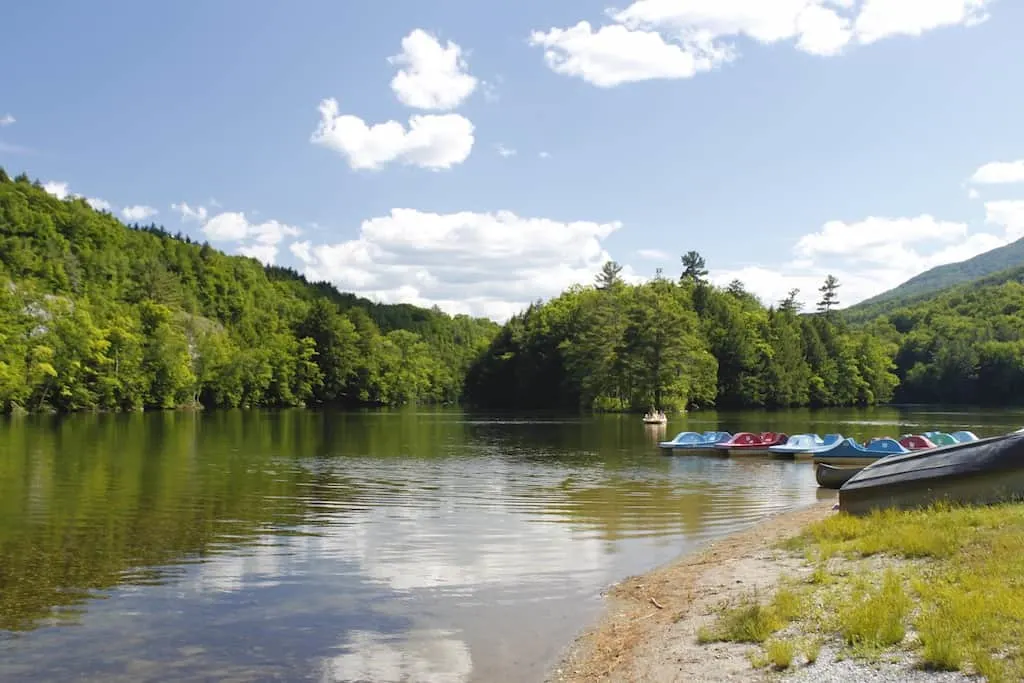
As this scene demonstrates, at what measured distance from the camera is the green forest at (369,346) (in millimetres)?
98000

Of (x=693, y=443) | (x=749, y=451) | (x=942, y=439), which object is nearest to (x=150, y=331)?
(x=693, y=443)

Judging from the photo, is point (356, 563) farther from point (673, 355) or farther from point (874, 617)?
point (673, 355)

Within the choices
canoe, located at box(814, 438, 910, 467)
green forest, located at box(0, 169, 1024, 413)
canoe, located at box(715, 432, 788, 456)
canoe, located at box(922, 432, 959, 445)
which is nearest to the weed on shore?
canoe, located at box(814, 438, 910, 467)

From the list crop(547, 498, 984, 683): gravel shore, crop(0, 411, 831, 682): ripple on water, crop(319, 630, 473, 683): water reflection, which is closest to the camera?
crop(547, 498, 984, 683): gravel shore

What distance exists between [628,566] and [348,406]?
134 metres

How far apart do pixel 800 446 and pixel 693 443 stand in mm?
6009

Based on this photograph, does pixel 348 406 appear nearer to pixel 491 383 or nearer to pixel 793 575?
pixel 491 383

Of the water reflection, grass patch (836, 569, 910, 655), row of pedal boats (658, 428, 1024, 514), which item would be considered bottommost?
the water reflection

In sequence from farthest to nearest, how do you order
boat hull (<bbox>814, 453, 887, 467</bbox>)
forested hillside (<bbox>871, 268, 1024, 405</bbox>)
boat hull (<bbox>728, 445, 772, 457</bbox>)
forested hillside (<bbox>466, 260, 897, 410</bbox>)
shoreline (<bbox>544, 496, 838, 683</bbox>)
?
1. forested hillside (<bbox>871, 268, 1024, 405</bbox>)
2. forested hillside (<bbox>466, 260, 897, 410</bbox>)
3. boat hull (<bbox>728, 445, 772, 457</bbox>)
4. boat hull (<bbox>814, 453, 887, 467</bbox>)
5. shoreline (<bbox>544, 496, 838, 683</bbox>)

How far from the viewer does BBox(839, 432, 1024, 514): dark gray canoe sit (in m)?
16.1

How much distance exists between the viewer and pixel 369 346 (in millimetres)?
153375

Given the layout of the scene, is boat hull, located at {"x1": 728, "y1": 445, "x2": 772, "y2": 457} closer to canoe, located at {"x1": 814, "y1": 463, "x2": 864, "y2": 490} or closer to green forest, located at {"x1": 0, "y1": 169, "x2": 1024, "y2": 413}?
canoe, located at {"x1": 814, "y1": 463, "x2": 864, "y2": 490}

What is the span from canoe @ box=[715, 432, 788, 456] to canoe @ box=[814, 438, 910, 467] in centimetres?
836

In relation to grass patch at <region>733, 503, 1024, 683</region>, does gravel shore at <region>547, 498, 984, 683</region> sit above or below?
below
